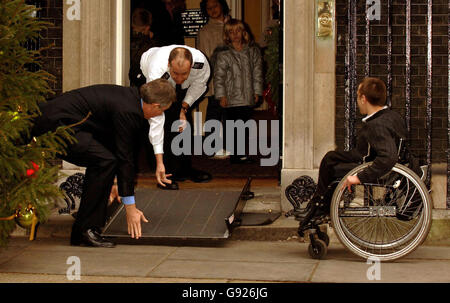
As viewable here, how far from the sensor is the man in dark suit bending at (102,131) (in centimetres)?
698

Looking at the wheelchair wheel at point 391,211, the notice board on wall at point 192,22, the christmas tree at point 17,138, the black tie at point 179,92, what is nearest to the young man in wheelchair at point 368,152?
→ the wheelchair wheel at point 391,211

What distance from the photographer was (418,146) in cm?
860

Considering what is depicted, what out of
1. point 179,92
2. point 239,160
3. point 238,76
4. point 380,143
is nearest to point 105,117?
point 179,92

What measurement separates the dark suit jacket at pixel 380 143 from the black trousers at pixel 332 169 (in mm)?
72

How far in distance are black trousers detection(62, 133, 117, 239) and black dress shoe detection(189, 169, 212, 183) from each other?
2.09 metres

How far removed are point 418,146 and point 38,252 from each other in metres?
3.74

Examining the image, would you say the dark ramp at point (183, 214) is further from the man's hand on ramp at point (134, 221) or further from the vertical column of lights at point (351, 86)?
the vertical column of lights at point (351, 86)

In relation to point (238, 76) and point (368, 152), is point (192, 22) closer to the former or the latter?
point (238, 76)

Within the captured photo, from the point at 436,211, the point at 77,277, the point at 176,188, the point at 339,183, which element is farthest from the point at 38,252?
the point at 436,211

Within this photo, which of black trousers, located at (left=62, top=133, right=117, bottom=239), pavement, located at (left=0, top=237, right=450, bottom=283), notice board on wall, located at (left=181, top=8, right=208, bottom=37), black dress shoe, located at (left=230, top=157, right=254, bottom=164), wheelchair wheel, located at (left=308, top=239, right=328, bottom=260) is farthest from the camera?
notice board on wall, located at (left=181, top=8, right=208, bottom=37)

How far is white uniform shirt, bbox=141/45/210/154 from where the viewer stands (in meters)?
7.59

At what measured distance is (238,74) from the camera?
35.0 feet

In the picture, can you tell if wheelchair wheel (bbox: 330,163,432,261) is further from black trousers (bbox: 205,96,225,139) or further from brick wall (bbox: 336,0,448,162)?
black trousers (bbox: 205,96,225,139)

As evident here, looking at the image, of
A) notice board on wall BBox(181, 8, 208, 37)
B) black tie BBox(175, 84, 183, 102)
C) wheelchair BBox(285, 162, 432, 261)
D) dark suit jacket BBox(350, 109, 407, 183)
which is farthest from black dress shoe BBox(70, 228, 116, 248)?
notice board on wall BBox(181, 8, 208, 37)
